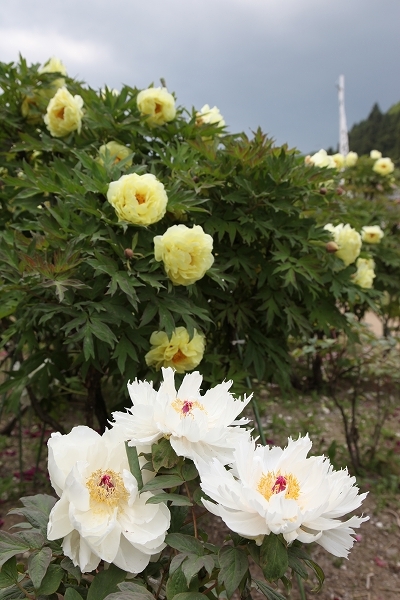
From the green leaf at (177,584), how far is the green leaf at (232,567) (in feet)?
0.17

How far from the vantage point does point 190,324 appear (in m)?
1.30

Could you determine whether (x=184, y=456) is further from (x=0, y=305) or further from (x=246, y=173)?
(x=246, y=173)

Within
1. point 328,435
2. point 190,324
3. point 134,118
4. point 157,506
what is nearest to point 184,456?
point 157,506

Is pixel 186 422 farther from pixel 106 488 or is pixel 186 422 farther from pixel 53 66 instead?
pixel 53 66

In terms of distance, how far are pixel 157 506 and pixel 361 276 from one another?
1456 millimetres

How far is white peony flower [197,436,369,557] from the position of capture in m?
0.53

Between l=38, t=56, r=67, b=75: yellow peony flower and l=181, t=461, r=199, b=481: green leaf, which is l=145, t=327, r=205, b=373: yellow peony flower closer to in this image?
l=181, t=461, r=199, b=481: green leaf

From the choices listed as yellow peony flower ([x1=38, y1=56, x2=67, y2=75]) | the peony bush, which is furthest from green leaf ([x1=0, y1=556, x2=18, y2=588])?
Result: yellow peony flower ([x1=38, y1=56, x2=67, y2=75])

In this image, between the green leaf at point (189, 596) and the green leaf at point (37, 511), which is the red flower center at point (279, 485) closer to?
the green leaf at point (189, 596)

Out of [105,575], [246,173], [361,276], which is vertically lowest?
[105,575]

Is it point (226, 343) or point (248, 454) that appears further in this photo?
point (226, 343)

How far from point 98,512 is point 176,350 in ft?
2.47

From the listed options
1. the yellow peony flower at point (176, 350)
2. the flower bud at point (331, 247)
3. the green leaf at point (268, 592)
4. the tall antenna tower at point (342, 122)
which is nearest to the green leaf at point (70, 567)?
the green leaf at point (268, 592)

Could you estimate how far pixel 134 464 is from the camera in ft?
2.07
